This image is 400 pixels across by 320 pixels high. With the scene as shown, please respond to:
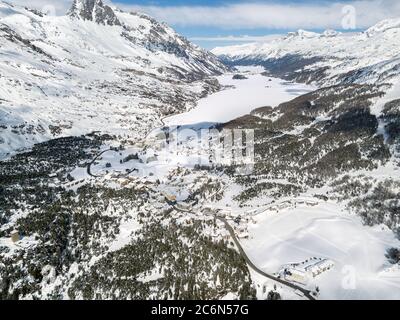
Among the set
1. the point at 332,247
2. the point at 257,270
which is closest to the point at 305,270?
the point at 257,270

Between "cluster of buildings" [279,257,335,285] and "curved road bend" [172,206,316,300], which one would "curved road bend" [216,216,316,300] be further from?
"cluster of buildings" [279,257,335,285]

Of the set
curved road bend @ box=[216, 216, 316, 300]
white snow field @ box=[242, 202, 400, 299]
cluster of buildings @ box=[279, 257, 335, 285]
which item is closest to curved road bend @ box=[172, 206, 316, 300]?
curved road bend @ box=[216, 216, 316, 300]

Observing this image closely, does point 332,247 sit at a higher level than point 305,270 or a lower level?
higher

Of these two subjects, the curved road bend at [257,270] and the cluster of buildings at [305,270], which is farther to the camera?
the cluster of buildings at [305,270]

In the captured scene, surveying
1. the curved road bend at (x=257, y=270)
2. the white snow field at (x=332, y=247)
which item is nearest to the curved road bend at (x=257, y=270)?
the curved road bend at (x=257, y=270)

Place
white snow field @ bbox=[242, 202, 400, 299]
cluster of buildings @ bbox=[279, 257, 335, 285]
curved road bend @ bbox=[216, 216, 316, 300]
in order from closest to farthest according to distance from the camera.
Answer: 1. curved road bend @ bbox=[216, 216, 316, 300]
2. white snow field @ bbox=[242, 202, 400, 299]
3. cluster of buildings @ bbox=[279, 257, 335, 285]

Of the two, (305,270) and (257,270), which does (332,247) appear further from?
(257,270)

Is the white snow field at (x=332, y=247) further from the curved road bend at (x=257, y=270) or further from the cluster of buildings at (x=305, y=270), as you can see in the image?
the curved road bend at (x=257, y=270)

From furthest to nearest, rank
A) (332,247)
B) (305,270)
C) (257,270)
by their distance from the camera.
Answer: (332,247) < (257,270) < (305,270)

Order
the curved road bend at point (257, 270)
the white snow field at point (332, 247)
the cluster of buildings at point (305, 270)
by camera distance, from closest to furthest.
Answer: the curved road bend at point (257, 270), the white snow field at point (332, 247), the cluster of buildings at point (305, 270)
